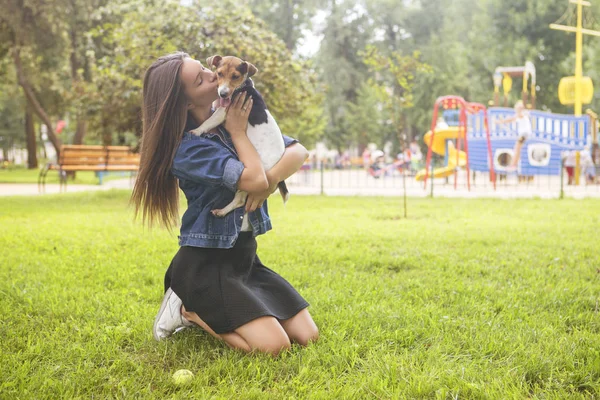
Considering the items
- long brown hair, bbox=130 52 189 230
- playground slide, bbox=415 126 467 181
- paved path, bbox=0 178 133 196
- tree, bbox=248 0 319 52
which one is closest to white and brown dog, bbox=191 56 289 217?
long brown hair, bbox=130 52 189 230

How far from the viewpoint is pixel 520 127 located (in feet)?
55.2

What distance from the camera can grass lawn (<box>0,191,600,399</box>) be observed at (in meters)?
2.73

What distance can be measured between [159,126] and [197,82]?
322 mm

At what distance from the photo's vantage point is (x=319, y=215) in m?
9.85

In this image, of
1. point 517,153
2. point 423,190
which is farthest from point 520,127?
point 423,190

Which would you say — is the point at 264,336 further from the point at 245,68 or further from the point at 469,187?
the point at 469,187

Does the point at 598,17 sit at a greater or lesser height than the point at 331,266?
greater

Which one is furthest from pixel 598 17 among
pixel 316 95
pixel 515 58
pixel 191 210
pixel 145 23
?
pixel 191 210

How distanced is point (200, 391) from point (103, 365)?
0.70 m

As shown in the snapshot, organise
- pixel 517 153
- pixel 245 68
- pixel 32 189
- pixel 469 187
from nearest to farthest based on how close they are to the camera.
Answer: pixel 245 68 → pixel 469 187 → pixel 517 153 → pixel 32 189

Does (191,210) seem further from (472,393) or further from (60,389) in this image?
(472,393)

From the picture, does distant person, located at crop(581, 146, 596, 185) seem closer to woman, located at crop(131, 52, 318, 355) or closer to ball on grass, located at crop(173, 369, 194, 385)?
woman, located at crop(131, 52, 318, 355)

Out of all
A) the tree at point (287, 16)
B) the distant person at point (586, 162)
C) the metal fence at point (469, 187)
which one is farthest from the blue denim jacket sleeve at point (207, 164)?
the tree at point (287, 16)

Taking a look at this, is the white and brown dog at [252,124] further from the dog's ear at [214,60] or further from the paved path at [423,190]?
the paved path at [423,190]
